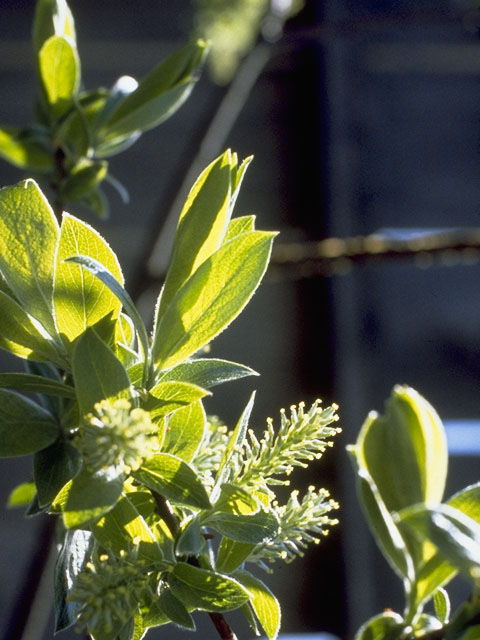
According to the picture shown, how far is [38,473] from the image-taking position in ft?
0.81

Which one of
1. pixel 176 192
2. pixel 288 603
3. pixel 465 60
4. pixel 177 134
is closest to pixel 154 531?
pixel 176 192

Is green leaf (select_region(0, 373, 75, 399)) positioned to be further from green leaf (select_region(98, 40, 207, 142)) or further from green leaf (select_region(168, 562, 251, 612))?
green leaf (select_region(98, 40, 207, 142))

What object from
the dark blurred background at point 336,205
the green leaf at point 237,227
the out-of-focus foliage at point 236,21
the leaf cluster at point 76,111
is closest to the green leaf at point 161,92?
the leaf cluster at point 76,111

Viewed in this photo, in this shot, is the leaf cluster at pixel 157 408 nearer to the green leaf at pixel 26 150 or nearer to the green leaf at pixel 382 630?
the green leaf at pixel 382 630

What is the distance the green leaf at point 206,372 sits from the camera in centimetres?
23

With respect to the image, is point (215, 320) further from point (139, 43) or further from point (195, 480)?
point (139, 43)

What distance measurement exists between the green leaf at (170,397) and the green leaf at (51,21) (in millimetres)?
261

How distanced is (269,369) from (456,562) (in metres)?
1.62

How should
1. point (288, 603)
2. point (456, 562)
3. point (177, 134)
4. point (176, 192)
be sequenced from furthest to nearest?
1. point (177, 134)
2. point (288, 603)
3. point (176, 192)
4. point (456, 562)

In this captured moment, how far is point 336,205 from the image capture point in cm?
180

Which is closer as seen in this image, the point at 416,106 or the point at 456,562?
the point at 456,562

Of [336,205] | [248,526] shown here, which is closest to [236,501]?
[248,526]

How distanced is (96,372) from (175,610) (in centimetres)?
8

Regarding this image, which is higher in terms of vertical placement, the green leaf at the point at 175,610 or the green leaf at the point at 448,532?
the green leaf at the point at 448,532
